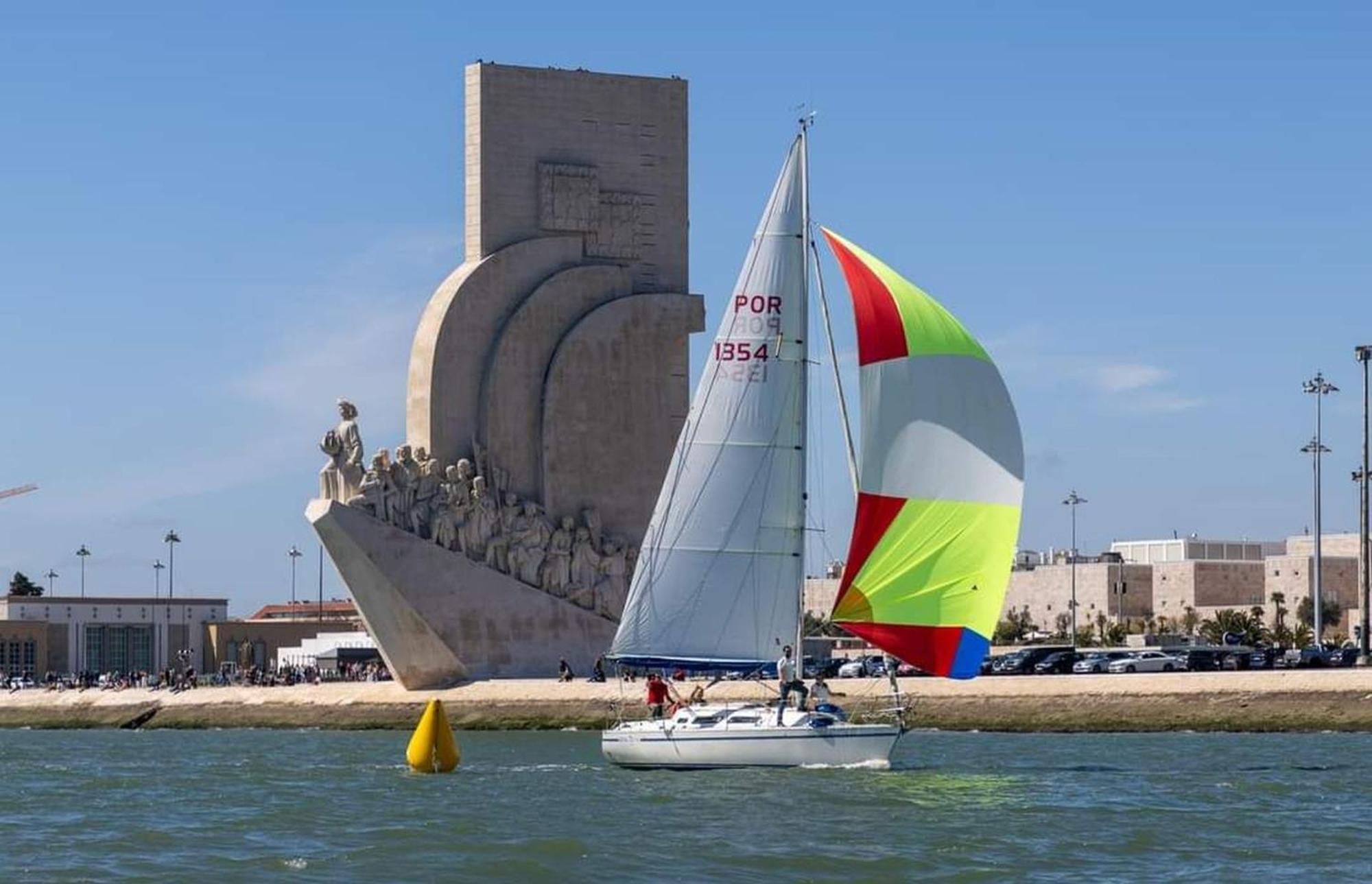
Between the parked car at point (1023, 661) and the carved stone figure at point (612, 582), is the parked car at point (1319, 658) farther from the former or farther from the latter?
the carved stone figure at point (612, 582)

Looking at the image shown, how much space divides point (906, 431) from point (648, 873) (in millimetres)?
9684

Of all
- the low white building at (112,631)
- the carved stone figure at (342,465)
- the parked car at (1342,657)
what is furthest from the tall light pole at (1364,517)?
the low white building at (112,631)

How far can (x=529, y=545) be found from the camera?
55750mm

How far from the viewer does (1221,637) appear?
3167 inches

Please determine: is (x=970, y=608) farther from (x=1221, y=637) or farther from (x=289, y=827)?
(x=1221, y=637)

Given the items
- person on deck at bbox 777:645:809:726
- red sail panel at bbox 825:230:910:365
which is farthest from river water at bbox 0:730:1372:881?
red sail panel at bbox 825:230:910:365

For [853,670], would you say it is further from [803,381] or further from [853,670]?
[803,381]

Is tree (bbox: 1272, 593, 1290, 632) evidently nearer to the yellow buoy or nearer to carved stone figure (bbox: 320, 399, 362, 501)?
carved stone figure (bbox: 320, 399, 362, 501)

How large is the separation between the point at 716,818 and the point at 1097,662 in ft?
105

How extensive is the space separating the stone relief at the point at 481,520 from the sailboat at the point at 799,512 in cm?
2195

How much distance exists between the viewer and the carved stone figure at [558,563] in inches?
2205

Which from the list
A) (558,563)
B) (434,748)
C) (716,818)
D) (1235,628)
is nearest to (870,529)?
(716,818)

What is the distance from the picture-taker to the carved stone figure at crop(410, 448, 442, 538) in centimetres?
5459

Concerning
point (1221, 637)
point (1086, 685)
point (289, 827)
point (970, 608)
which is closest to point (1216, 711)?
point (1086, 685)
